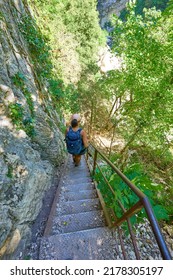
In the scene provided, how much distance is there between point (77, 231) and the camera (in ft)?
8.85

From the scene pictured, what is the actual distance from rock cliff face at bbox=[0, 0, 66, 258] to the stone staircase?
0.39 meters

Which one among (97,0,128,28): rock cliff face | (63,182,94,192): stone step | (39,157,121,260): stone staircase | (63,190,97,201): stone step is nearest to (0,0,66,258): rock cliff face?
(39,157,121,260): stone staircase

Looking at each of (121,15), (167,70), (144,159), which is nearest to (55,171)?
(167,70)

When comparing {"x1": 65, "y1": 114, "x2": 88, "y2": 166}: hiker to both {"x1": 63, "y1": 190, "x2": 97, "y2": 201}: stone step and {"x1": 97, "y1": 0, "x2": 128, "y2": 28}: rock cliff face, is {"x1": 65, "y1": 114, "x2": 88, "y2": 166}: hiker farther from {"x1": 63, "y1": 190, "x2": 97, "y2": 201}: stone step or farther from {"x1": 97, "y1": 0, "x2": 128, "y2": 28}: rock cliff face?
{"x1": 97, "y1": 0, "x2": 128, "y2": 28}: rock cliff face

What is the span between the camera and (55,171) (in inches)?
182

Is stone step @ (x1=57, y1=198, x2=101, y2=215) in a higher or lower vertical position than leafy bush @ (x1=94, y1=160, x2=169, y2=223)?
lower

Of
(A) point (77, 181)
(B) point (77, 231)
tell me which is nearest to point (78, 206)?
(B) point (77, 231)

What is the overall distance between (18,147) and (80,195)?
1680mm

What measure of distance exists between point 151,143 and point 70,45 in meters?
8.57

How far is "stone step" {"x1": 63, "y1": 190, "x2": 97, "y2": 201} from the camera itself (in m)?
3.68

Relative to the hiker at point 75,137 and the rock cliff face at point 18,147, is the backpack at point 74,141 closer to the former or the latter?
the hiker at point 75,137

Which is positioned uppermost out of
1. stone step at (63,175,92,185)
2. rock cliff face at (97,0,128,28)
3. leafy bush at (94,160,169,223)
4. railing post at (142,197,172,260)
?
rock cliff face at (97,0,128,28)
